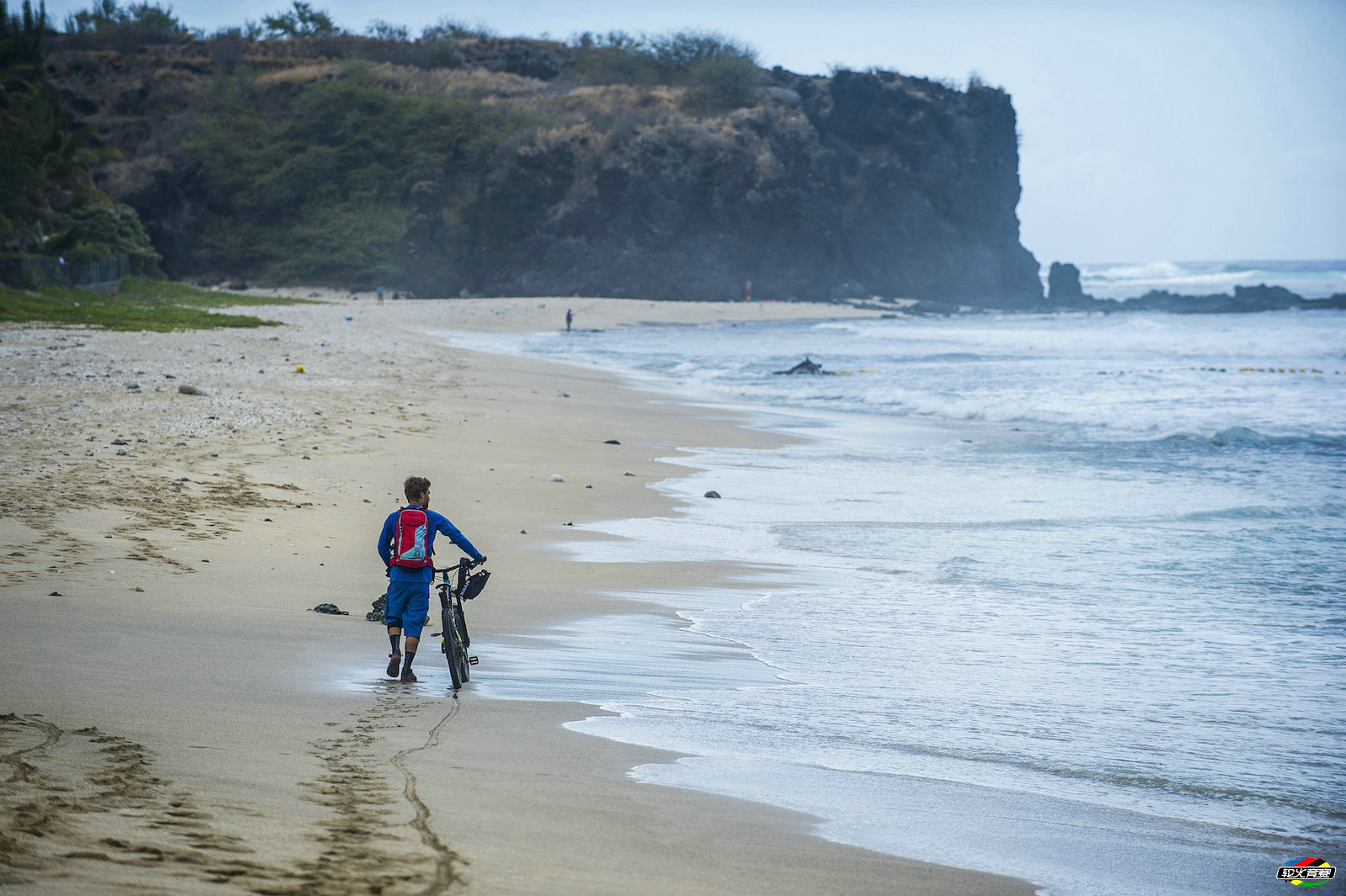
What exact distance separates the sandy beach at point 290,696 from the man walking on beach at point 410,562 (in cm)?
26

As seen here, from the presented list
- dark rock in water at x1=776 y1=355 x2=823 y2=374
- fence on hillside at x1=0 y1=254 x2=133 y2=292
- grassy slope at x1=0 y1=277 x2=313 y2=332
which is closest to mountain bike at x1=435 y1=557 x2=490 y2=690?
grassy slope at x1=0 y1=277 x2=313 y2=332

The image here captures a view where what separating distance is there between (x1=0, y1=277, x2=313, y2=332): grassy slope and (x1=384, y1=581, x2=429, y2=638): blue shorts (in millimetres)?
20328

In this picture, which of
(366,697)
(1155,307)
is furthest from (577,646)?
(1155,307)

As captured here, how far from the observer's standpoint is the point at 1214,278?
5271 inches

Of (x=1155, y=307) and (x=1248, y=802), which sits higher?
(x=1155, y=307)

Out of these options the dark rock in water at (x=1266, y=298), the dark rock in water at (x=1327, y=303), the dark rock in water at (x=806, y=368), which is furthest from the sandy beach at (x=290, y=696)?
the dark rock in water at (x=1266, y=298)

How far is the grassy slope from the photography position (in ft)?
76.6

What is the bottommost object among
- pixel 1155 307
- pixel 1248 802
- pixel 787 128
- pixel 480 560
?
pixel 1248 802

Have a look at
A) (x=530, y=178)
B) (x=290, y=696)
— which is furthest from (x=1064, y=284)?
(x=290, y=696)

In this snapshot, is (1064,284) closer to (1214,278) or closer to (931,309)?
(931,309)

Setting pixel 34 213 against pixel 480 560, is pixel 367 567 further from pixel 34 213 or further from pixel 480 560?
pixel 34 213

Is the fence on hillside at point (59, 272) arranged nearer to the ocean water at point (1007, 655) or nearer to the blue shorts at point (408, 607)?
the ocean water at point (1007, 655)

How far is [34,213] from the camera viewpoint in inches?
1510

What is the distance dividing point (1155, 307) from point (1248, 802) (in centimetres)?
8766
